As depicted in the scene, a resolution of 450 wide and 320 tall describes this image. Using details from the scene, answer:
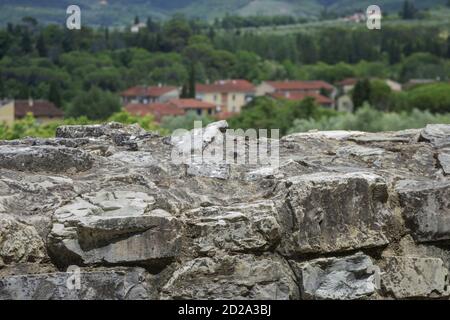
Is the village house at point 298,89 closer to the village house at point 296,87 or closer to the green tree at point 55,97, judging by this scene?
the village house at point 296,87

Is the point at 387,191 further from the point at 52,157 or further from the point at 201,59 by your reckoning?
the point at 201,59

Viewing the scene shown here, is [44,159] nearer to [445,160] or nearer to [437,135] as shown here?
[445,160]

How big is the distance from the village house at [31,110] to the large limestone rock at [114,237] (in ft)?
250

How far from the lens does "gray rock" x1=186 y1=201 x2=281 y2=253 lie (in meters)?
5.26

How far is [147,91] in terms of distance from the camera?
13262 cm

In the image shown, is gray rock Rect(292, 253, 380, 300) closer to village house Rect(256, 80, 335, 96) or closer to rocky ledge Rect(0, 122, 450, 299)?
rocky ledge Rect(0, 122, 450, 299)

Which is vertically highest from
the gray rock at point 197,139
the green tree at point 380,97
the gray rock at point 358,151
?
the gray rock at point 197,139

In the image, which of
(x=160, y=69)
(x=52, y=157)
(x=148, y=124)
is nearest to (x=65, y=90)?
(x=160, y=69)

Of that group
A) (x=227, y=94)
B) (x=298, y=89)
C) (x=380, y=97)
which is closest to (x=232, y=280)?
(x=380, y=97)

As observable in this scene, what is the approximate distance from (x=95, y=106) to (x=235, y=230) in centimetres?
8898

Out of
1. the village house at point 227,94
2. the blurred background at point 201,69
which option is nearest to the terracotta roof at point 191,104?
the blurred background at point 201,69

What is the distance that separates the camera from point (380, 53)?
176 meters

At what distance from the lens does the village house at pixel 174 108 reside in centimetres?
9941

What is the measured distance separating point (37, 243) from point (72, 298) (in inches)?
12.9
